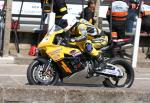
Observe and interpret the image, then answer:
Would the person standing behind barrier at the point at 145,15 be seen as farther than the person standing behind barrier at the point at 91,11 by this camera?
Yes

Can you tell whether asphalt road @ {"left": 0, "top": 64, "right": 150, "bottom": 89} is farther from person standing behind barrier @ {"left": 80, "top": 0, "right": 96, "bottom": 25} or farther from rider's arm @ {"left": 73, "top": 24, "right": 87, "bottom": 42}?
person standing behind barrier @ {"left": 80, "top": 0, "right": 96, "bottom": 25}

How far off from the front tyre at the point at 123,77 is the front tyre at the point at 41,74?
1.04 metres

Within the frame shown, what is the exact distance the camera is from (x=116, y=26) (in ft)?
48.7

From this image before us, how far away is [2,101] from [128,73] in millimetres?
3084

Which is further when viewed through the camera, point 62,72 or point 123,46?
point 123,46

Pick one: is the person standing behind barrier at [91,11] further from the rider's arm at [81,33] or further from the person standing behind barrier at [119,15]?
the rider's arm at [81,33]

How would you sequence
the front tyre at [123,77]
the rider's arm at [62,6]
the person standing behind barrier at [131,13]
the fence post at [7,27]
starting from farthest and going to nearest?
the person standing behind barrier at [131,13] → the fence post at [7,27] → the rider's arm at [62,6] → the front tyre at [123,77]

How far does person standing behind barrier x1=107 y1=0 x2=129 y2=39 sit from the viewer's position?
14641mm

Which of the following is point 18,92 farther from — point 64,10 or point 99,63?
point 64,10

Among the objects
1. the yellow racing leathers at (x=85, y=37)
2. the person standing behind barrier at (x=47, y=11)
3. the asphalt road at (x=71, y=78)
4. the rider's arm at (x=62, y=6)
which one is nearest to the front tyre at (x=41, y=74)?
the asphalt road at (x=71, y=78)

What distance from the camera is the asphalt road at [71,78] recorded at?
34.4 ft

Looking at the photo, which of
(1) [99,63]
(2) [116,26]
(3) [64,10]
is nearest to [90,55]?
(1) [99,63]

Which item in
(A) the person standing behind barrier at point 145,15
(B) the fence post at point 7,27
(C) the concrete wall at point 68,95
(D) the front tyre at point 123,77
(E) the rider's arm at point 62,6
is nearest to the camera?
(C) the concrete wall at point 68,95

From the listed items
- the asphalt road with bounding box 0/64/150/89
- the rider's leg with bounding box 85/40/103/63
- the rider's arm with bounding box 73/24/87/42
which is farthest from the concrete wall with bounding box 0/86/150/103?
the rider's arm with bounding box 73/24/87/42
